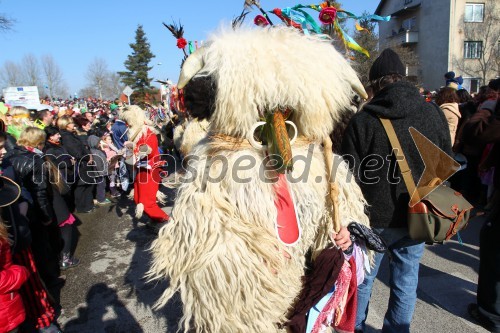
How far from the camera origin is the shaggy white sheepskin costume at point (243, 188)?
4.57 ft

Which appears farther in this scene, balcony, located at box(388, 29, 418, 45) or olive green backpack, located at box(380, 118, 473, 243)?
balcony, located at box(388, 29, 418, 45)

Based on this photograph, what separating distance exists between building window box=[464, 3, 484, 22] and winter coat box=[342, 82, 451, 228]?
99.0ft

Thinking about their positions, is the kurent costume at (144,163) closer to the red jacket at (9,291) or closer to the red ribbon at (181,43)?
the red jacket at (9,291)

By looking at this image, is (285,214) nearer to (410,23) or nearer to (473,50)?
(473,50)

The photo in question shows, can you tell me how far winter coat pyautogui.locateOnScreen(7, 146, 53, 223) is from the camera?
3.28 metres

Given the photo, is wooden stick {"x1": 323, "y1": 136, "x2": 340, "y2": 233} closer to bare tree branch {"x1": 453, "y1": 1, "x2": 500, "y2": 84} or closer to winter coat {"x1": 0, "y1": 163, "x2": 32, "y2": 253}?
winter coat {"x1": 0, "y1": 163, "x2": 32, "y2": 253}

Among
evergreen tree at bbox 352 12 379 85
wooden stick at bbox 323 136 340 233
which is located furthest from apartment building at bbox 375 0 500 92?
wooden stick at bbox 323 136 340 233

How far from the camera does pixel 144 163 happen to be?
4812 mm

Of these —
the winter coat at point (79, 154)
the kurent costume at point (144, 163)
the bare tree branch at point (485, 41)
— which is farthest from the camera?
the bare tree branch at point (485, 41)

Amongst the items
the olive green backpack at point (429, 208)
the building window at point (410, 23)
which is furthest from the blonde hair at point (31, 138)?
the building window at point (410, 23)

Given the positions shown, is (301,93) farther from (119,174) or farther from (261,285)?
(119,174)

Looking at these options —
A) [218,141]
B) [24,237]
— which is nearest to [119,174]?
[24,237]

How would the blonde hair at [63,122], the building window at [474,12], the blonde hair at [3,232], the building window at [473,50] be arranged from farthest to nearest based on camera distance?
the building window at [473,50], the building window at [474,12], the blonde hair at [63,122], the blonde hair at [3,232]

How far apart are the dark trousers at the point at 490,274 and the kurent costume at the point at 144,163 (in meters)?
3.83
